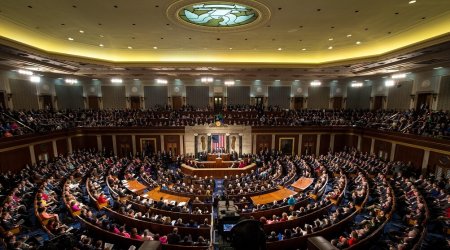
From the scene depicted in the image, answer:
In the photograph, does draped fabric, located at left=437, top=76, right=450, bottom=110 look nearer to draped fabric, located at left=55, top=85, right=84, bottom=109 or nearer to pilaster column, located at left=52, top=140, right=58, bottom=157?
pilaster column, located at left=52, top=140, right=58, bottom=157

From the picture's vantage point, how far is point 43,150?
691 inches

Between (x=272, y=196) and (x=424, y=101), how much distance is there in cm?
1729

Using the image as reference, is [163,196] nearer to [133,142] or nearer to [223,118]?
[133,142]

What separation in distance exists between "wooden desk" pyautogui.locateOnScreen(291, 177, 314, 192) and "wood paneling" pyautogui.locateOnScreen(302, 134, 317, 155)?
343 inches

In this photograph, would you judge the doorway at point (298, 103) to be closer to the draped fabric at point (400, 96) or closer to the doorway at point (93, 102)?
the draped fabric at point (400, 96)

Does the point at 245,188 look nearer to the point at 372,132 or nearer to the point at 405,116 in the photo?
the point at 372,132

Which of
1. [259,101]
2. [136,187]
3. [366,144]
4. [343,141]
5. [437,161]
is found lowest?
[136,187]

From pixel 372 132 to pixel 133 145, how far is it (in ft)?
75.1

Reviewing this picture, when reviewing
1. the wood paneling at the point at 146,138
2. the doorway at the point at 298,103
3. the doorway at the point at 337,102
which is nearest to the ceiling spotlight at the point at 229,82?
the doorway at the point at 298,103

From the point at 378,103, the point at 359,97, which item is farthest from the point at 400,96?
the point at 359,97

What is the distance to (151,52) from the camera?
→ 16156mm

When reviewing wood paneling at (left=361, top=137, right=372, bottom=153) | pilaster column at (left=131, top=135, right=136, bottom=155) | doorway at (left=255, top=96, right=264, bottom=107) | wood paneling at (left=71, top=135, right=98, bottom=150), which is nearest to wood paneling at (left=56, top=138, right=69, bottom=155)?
wood paneling at (left=71, top=135, right=98, bottom=150)

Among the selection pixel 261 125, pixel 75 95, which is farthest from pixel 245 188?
pixel 75 95

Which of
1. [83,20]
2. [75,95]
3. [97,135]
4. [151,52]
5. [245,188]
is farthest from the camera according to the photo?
[75,95]
